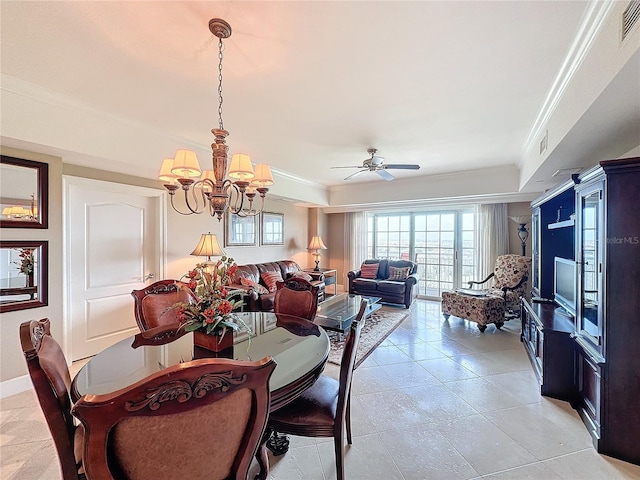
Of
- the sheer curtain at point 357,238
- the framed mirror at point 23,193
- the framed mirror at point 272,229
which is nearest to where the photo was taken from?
the framed mirror at point 23,193

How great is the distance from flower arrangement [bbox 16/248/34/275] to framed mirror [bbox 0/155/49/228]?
0.80 ft

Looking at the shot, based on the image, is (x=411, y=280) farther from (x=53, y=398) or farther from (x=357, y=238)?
(x=53, y=398)

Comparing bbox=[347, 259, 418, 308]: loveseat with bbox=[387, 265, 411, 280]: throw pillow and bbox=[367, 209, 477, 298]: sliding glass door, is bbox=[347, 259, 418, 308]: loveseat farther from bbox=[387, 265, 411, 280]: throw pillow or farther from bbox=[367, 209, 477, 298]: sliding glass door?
bbox=[367, 209, 477, 298]: sliding glass door

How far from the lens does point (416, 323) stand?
471 centimetres

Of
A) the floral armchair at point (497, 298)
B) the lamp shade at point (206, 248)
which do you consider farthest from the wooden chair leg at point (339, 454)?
the floral armchair at point (497, 298)

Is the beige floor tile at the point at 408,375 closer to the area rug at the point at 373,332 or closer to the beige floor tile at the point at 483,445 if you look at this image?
the area rug at the point at 373,332

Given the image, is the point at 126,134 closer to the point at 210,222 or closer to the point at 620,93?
the point at 210,222

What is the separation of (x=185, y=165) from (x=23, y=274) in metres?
2.18

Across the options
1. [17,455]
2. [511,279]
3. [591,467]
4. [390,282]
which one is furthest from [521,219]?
[17,455]

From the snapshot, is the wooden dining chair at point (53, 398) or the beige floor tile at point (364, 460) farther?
the beige floor tile at point (364, 460)

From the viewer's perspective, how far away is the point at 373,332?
4176mm

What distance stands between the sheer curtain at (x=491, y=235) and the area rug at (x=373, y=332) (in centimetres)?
200

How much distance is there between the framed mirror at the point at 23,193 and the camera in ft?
8.31

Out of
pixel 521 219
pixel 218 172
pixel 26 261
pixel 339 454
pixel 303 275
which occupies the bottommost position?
pixel 339 454
